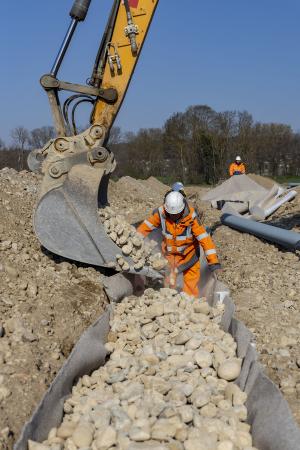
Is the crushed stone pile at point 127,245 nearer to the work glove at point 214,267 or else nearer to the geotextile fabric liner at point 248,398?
the work glove at point 214,267

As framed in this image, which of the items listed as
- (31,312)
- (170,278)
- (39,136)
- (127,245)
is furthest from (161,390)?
(39,136)

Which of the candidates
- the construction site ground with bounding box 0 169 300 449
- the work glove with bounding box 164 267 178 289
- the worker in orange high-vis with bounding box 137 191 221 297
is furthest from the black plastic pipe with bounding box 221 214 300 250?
the work glove with bounding box 164 267 178 289

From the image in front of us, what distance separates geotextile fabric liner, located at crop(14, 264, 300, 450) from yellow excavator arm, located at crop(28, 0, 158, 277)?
3.83 ft

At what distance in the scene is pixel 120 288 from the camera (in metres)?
5.59

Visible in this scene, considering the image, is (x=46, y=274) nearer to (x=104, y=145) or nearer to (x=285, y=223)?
(x=104, y=145)

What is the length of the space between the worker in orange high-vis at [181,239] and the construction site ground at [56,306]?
550mm

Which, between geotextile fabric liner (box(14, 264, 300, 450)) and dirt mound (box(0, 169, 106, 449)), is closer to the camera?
geotextile fabric liner (box(14, 264, 300, 450))

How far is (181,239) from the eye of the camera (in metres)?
6.28

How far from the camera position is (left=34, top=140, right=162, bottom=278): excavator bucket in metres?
5.52

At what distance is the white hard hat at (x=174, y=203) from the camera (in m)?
6.06

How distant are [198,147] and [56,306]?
23.9 m

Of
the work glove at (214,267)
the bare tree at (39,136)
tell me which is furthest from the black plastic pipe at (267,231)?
the bare tree at (39,136)

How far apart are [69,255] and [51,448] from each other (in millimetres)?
2861

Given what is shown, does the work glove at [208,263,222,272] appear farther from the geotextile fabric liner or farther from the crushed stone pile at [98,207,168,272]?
the geotextile fabric liner
